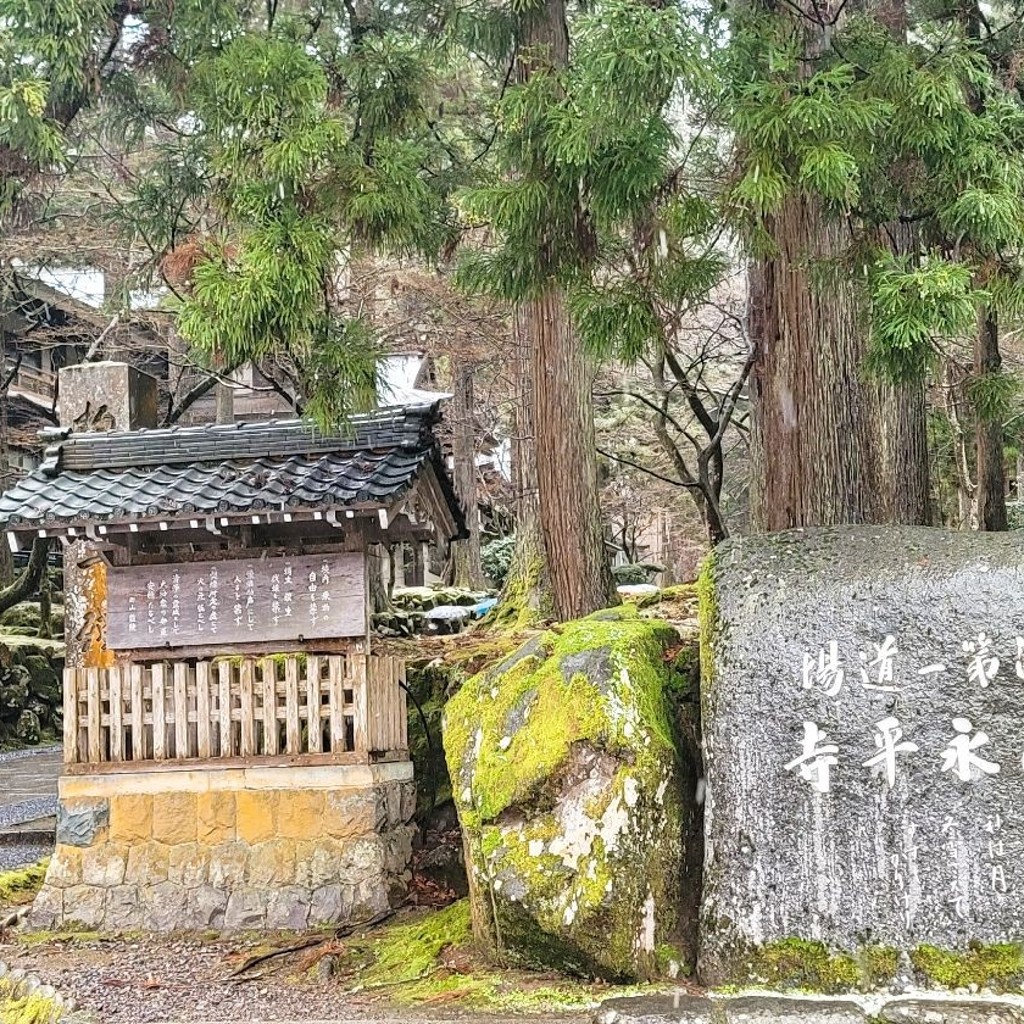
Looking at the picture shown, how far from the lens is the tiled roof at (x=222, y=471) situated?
7322mm

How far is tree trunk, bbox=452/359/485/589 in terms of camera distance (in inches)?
802

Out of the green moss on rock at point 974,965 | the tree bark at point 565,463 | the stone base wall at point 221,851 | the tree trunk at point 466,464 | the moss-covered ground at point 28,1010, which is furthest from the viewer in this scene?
the tree trunk at point 466,464

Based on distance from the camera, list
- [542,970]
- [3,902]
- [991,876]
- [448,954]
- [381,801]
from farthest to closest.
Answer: [3,902]
[381,801]
[448,954]
[542,970]
[991,876]

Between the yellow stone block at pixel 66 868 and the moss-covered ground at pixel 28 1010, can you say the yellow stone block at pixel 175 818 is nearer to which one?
the yellow stone block at pixel 66 868

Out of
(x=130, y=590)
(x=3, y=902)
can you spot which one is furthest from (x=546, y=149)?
(x=3, y=902)

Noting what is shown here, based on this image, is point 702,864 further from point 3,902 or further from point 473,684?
point 3,902

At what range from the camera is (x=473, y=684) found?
5973 millimetres

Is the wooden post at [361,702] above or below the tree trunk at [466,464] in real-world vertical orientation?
below

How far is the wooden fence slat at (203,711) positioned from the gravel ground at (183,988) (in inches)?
51.8

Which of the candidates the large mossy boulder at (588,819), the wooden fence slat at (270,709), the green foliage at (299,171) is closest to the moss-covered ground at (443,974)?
the large mossy boulder at (588,819)

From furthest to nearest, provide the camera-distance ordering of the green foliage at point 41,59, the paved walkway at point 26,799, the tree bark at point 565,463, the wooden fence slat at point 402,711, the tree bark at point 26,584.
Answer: the tree bark at point 26,584 < the paved walkway at point 26,799 < the tree bark at point 565,463 < the wooden fence slat at point 402,711 < the green foliage at point 41,59

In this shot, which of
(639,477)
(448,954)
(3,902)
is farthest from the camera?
(639,477)

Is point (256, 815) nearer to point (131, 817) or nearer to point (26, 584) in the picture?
point (131, 817)

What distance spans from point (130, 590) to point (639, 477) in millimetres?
17257
